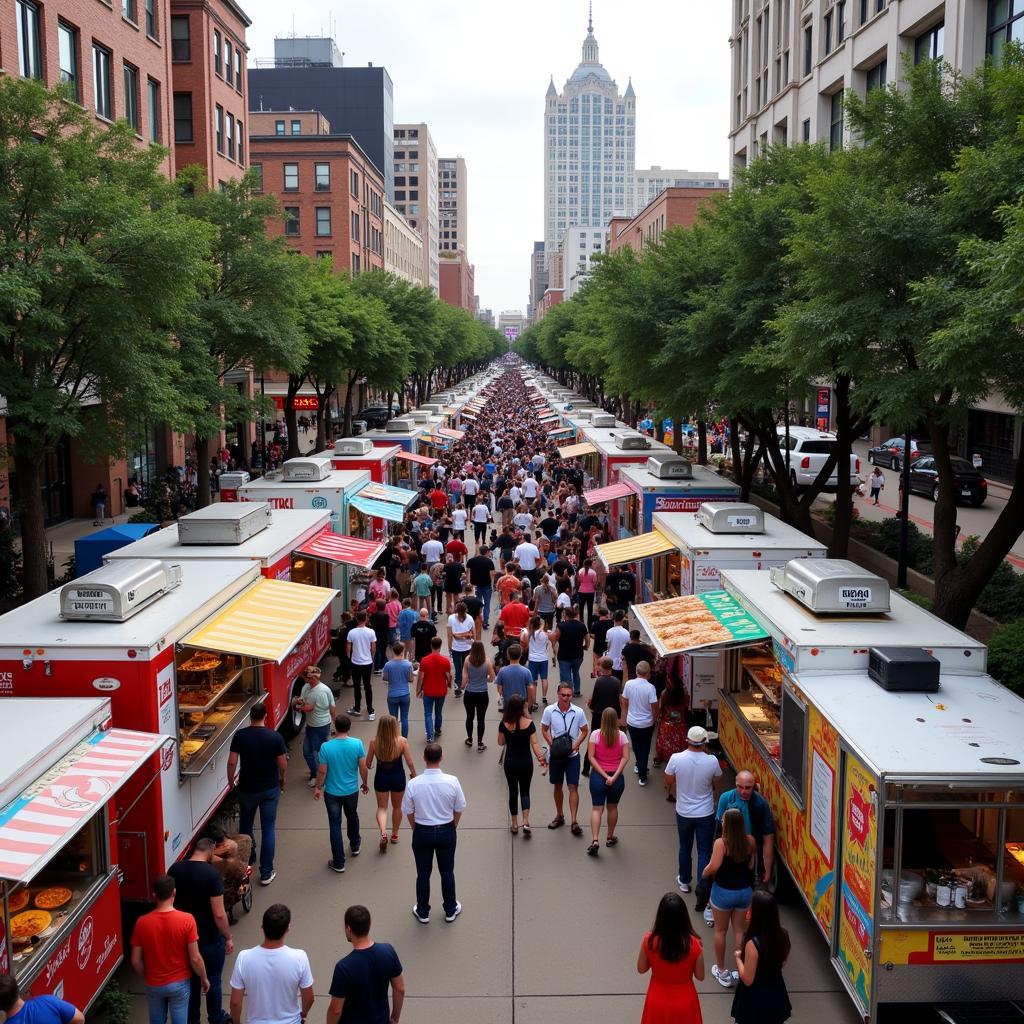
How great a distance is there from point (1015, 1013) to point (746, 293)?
628 inches

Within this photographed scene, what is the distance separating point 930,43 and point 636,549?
25.9 metres

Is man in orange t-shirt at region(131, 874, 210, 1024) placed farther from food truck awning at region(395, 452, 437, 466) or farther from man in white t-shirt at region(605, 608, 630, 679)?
food truck awning at region(395, 452, 437, 466)

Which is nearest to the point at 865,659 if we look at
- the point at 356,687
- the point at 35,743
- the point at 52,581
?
the point at 35,743

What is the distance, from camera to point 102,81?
30.9 meters

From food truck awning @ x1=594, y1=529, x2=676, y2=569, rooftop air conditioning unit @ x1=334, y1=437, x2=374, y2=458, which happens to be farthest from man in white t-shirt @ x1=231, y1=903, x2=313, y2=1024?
rooftop air conditioning unit @ x1=334, y1=437, x2=374, y2=458

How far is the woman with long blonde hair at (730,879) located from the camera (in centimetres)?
795

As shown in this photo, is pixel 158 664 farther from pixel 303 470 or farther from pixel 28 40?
pixel 28 40

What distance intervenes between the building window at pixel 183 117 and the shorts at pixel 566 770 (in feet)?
129

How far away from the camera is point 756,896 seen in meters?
6.53

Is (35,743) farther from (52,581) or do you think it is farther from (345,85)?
(345,85)

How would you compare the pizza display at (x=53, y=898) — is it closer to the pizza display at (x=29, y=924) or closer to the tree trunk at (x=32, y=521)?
the pizza display at (x=29, y=924)

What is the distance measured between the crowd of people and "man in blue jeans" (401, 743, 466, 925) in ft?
0.05

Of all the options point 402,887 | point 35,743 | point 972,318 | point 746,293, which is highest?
point 746,293

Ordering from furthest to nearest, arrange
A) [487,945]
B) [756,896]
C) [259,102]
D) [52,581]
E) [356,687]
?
[259,102]
[52,581]
[356,687]
[487,945]
[756,896]
